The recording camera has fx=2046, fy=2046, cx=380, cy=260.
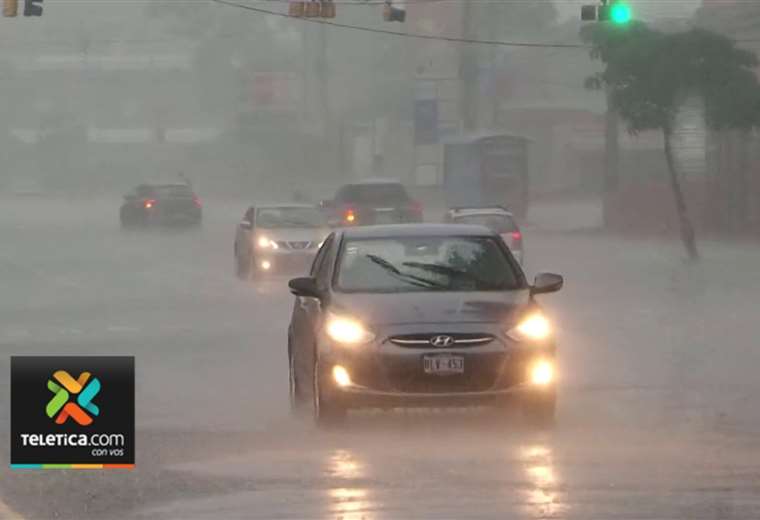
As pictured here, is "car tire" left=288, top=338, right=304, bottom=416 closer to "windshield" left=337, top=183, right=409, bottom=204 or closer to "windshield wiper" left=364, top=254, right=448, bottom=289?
"windshield wiper" left=364, top=254, right=448, bottom=289

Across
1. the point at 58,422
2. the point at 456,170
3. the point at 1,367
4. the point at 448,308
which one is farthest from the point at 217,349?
the point at 456,170

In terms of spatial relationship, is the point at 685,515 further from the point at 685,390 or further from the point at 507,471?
the point at 685,390

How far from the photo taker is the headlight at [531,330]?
1494 cm

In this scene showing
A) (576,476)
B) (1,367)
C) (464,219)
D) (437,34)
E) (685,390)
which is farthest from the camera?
(437,34)

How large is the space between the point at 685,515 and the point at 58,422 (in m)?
3.41

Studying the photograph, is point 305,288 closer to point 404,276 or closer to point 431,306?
point 404,276

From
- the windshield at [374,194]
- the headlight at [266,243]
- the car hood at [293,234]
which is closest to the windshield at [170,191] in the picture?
the windshield at [374,194]

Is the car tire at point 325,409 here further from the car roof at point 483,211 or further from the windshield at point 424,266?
the car roof at point 483,211

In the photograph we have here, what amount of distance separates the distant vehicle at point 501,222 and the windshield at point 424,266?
22.5m

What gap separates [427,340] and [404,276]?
116 cm

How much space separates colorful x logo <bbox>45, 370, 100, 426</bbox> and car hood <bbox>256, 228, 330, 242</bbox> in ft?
86.1

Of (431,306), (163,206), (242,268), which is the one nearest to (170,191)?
(163,206)

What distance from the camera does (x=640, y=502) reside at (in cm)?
1120

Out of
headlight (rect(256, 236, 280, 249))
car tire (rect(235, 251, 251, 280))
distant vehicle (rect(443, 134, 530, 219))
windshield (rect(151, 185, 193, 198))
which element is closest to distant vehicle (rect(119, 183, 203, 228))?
windshield (rect(151, 185, 193, 198))
